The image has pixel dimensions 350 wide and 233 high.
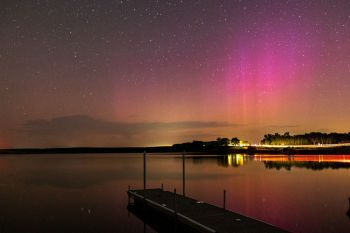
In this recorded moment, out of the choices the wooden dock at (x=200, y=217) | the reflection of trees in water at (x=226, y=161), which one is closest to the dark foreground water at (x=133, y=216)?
the wooden dock at (x=200, y=217)

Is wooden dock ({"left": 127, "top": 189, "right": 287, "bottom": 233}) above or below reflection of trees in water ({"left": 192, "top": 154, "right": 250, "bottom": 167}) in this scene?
above

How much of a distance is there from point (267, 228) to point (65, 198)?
2630 centimetres

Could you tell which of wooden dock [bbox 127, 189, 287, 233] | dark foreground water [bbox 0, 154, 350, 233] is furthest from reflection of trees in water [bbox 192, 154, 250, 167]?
wooden dock [bbox 127, 189, 287, 233]

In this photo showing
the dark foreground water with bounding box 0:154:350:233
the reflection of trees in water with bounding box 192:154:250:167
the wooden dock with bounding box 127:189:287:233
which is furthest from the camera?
the reflection of trees in water with bounding box 192:154:250:167

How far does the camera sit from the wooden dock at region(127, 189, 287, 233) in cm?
1659

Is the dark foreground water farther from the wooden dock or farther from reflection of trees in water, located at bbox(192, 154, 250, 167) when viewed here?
reflection of trees in water, located at bbox(192, 154, 250, 167)

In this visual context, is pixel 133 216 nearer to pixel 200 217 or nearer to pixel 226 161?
pixel 200 217

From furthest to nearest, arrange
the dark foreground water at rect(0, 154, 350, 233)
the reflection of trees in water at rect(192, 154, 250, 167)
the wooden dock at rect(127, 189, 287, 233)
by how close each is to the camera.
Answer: the reflection of trees in water at rect(192, 154, 250, 167) → the dark foreground water at rect(0, 154, 350, 233) → the wooden dock at rect(127, 189, 287, 233)

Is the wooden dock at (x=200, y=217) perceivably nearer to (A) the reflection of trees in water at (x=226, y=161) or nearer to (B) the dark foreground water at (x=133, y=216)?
(B) the dark foreground water at (x=133, y=216)

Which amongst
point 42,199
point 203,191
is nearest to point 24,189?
point 42,199

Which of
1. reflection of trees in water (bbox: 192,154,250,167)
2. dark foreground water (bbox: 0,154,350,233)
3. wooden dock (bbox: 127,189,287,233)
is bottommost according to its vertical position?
reflection of trees in water (bbox: 192,154,250,167)

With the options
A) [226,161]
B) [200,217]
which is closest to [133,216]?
[200,217]

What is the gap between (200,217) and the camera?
19109 mm

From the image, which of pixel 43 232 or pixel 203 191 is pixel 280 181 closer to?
pixel 203 191
